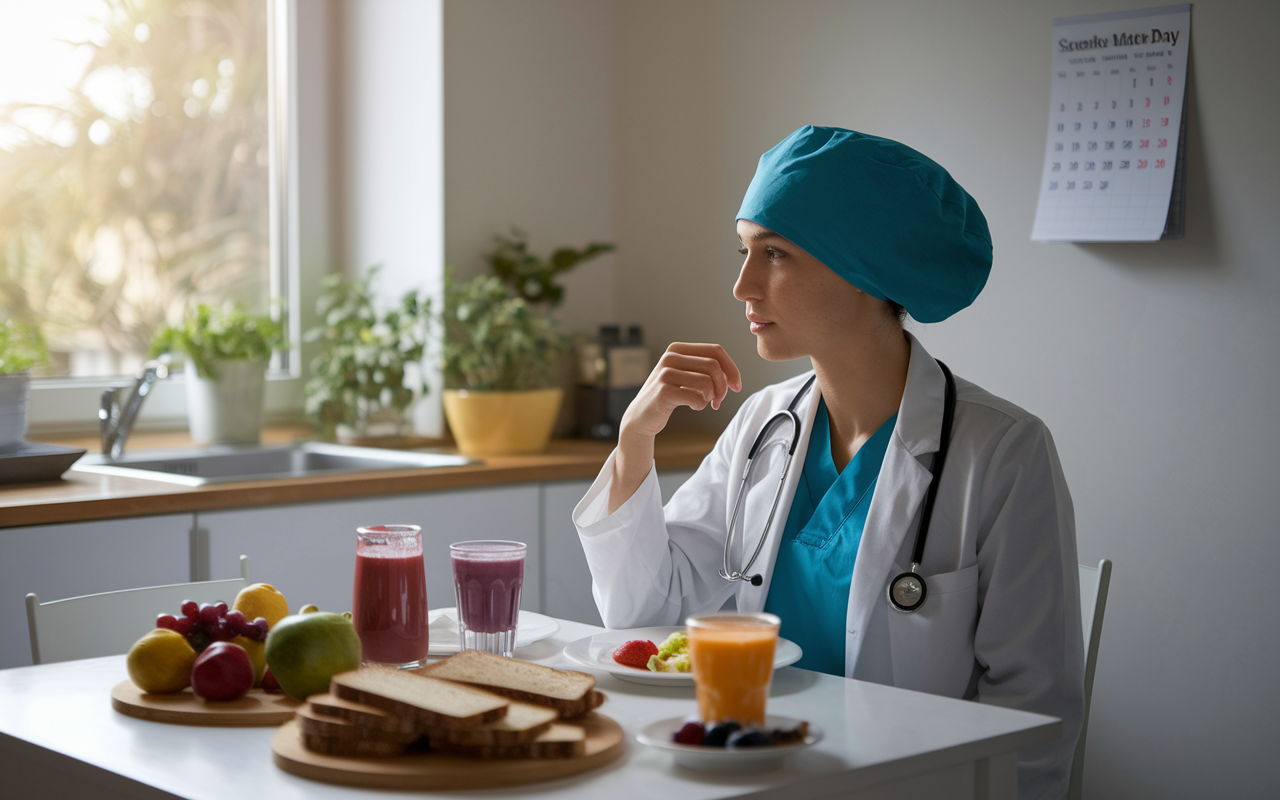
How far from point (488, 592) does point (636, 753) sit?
359 mm

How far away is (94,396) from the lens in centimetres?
291

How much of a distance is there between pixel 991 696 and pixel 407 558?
0.72 m

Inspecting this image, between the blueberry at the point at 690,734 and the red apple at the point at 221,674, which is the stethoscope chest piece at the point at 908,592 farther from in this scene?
the red apple at the point at 221,674

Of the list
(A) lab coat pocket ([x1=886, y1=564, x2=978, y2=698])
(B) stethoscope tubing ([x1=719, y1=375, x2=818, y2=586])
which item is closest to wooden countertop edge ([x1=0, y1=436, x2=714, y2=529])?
(B) stethoscope tubing ([x1=719, y1=375, x2=818, y2=586])

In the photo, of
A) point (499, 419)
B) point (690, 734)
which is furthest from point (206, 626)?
point (499, 419)

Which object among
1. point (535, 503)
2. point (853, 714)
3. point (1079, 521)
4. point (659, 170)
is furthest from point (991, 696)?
point (659, 170)

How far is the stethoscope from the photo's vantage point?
152cm

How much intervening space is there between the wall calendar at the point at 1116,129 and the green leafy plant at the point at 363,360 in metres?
1.43

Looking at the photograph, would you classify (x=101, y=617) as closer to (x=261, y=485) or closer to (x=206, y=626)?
(x=206, y=626)

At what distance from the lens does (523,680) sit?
1.18m

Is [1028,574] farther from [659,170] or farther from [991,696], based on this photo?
[659,170]

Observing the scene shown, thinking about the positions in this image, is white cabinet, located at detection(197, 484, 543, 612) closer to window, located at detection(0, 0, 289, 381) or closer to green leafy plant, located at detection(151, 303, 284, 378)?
green leafy plant, located at detection(151, 303, 284, 378)

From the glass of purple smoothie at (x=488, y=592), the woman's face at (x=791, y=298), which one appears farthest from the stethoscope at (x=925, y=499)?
the glass of purple smoothie at (x=488, y=592)

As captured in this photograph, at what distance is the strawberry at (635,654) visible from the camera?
134 cm
